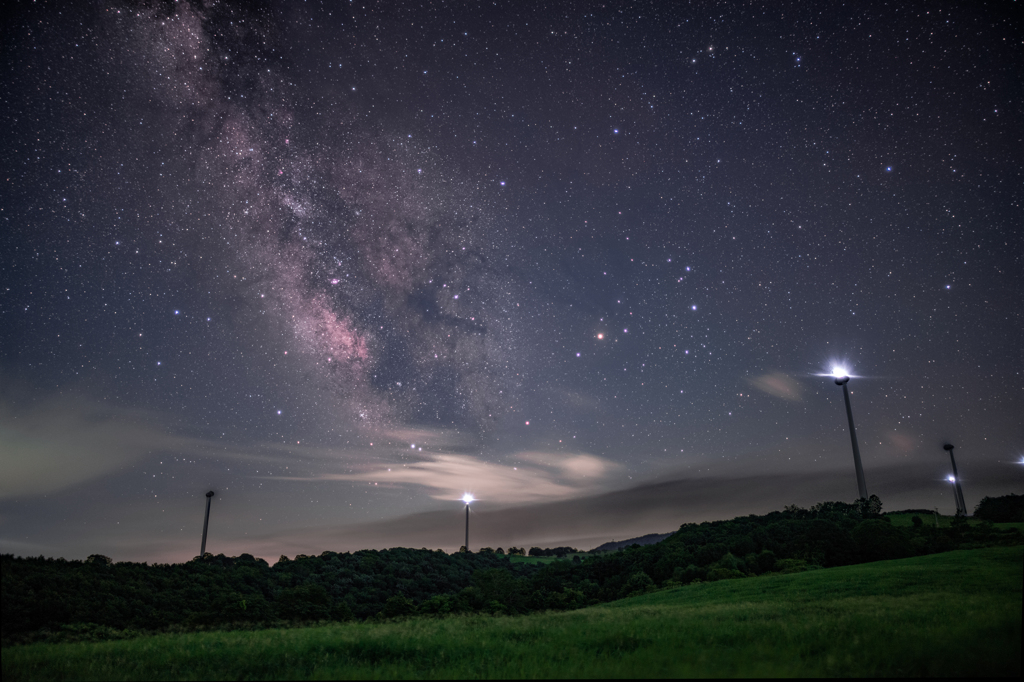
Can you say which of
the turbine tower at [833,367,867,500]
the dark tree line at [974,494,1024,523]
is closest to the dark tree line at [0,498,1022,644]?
the turbine tower at [833,367,867,500]

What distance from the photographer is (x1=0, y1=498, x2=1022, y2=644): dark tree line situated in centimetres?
2341

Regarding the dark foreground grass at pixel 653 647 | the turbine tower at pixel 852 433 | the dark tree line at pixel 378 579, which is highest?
the turbine tower at pixel 852 433

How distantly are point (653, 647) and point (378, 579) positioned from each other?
7593 centimetres

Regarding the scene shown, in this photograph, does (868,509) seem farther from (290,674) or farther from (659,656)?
(290,674)

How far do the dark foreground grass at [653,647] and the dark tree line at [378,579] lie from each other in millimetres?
5798

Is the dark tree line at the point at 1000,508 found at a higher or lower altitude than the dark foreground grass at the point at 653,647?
lower

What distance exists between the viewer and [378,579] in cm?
7706

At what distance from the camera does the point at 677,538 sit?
271 feet

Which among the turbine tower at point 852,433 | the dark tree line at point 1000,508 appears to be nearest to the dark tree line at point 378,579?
the turbine tower at point 852,433

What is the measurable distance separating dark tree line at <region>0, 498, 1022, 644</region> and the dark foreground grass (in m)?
5.80

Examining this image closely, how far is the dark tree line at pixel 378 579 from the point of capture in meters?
23.4

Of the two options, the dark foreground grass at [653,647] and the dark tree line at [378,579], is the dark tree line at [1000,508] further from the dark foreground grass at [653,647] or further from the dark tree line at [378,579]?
the dark foreground grass at [653,647]

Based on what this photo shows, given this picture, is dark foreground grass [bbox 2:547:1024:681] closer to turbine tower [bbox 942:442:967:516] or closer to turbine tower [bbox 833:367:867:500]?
turbine tower [bbox 833:367:867:500]

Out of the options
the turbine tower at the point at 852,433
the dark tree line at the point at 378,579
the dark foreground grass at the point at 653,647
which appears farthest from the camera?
the turbine tower at the point at 852,433
